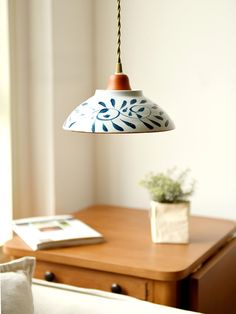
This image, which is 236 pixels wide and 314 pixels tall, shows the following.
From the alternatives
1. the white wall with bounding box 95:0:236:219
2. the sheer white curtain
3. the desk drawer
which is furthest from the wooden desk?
the white wall with bounding box 95:0:236:219

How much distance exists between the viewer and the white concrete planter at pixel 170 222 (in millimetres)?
2137

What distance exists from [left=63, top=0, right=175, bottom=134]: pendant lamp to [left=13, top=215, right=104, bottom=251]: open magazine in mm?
721

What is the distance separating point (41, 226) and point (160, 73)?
862 mm

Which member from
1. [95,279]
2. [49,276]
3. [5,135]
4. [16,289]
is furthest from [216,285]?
[5,135]

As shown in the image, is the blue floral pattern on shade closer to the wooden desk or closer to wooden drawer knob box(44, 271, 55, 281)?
the wooden desk

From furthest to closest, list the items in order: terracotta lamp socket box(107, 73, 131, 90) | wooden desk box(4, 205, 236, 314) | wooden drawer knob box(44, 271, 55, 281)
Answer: wooden drawer knob box(44, 271, 55, 281), wooden desk box(4, 205, 236, 314), terracotta lamp socket box(107, 73, 131, 90)

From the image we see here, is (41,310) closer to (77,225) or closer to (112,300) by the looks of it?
(112,300)

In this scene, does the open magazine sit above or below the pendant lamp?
below

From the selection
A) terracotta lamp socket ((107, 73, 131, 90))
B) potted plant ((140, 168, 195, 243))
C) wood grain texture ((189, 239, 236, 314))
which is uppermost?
terracotta lamp socket ((107, 73, 131, 90))

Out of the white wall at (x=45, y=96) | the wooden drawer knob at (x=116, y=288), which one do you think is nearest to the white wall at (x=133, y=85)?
the white wall at (x=45, y=96)

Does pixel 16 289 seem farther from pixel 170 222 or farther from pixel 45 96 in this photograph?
pixel 45 96

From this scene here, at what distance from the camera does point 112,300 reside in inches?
67.1

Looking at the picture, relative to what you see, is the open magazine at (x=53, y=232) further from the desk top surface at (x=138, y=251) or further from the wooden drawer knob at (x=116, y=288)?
the wooden drawer knob at (x=116, y=288)

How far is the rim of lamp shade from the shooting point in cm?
140
